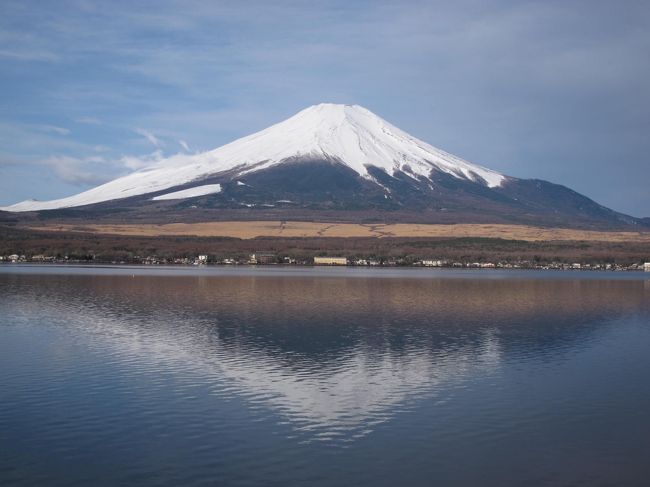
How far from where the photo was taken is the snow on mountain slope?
14350 cm

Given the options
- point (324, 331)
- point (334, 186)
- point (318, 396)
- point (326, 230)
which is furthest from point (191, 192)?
point (318, 396)

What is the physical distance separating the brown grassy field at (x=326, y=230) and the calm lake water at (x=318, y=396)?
174 ft

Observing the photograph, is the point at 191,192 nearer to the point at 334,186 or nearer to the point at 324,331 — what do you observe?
the point at 334,186

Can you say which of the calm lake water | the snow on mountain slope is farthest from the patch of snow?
the calm lake water

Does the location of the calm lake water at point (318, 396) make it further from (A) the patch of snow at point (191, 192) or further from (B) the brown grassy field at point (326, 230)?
(A) the patch of snow at point (191, 192)

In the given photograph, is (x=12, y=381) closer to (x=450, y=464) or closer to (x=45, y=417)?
(x=45, y=417)

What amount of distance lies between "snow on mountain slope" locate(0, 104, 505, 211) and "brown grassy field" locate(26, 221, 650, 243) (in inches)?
1922

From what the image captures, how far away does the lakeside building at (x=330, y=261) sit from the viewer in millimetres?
64875

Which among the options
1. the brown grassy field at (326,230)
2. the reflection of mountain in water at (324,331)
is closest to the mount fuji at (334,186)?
the brown grassy field at (326,230)

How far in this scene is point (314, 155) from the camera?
481 feet

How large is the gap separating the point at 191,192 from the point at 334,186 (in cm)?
2409

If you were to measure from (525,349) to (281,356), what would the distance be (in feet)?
20.1

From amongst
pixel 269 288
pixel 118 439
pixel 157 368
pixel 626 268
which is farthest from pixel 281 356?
pixel 626 268

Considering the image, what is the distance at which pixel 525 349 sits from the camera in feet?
61.7
